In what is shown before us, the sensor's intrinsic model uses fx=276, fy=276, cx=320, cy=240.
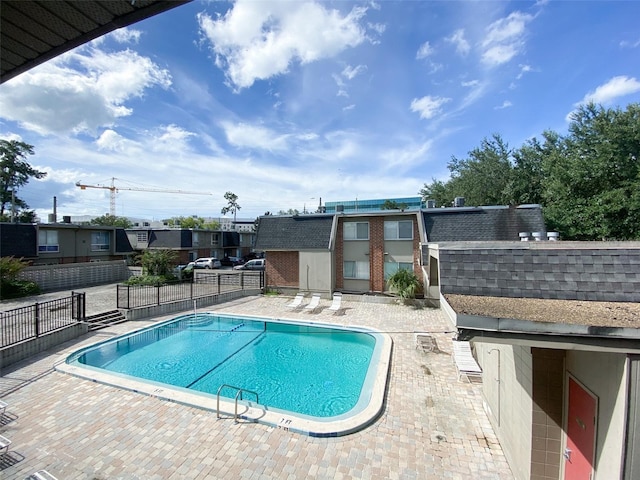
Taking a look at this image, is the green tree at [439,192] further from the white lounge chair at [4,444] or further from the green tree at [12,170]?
the green tree at [12,170]

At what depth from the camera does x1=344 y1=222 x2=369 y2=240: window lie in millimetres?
19728

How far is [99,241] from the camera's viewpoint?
27125 millimetres

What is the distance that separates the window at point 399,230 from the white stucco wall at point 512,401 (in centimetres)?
1291

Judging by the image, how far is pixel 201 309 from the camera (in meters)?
16.1

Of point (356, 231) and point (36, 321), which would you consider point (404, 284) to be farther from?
point (36, 321)

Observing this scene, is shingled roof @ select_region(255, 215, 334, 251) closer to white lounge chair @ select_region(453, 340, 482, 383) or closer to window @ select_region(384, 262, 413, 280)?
window @ select_region(384, 262, 413, 280)

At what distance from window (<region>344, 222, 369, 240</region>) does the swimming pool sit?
8.19 m

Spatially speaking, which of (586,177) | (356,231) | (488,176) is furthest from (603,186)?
(356,231)

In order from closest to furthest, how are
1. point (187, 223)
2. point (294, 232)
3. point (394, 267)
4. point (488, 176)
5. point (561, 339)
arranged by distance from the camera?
point (561, 339) < point (394, 267) < point (294, 232) < point (488, 176) < point (187, 223)

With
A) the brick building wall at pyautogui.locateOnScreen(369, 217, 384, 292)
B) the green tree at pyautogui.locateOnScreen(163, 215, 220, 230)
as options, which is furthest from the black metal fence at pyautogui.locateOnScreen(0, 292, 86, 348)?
the green tree at pyautogui.locateOnScreen(163, 215, 220, 230)

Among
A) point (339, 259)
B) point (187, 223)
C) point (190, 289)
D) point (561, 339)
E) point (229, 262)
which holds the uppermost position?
point (187, 223)

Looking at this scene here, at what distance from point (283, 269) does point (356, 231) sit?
20.4 feet

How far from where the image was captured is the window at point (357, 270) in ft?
64.7

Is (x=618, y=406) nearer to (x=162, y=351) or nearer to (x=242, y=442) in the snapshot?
(x=242, y=442)
